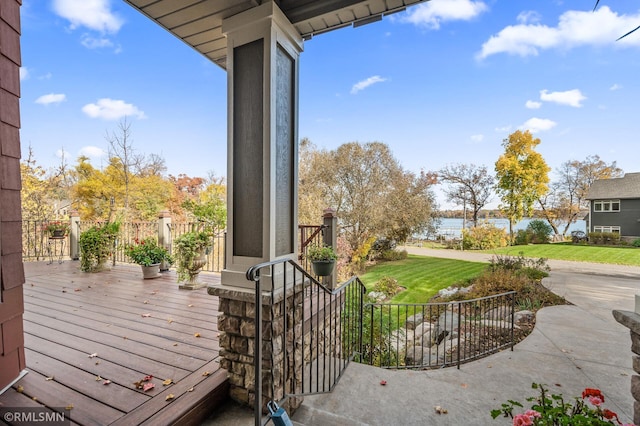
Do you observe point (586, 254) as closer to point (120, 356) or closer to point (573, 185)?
point (573, 185)

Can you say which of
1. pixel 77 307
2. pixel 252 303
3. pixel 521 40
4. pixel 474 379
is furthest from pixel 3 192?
pixel 521 40

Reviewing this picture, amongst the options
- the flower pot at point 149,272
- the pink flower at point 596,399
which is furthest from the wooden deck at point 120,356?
the pink flower at point 596,399

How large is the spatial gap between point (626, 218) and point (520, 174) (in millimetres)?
7369

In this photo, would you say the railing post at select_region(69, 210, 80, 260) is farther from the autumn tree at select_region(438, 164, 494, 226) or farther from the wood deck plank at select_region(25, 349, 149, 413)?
the autumn tree at select_region(438, 164, 494, 226)

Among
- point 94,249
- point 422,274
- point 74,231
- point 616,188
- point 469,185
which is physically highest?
point 469,185

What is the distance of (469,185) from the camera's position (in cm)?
1495

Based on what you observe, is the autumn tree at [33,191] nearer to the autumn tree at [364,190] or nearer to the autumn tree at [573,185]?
the autumn tree at [364,190]

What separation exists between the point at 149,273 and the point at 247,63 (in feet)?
15.3

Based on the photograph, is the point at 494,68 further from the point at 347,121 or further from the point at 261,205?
the point at 261,205

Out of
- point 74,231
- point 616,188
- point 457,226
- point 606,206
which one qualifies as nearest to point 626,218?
point 606,206

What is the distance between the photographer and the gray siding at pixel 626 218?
47.4 ft

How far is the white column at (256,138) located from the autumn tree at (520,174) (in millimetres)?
14989

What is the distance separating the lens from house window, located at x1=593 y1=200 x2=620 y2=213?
15055 millimetres

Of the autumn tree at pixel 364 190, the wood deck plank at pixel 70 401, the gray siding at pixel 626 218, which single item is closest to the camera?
the wood deck plank at pixel 70 401
